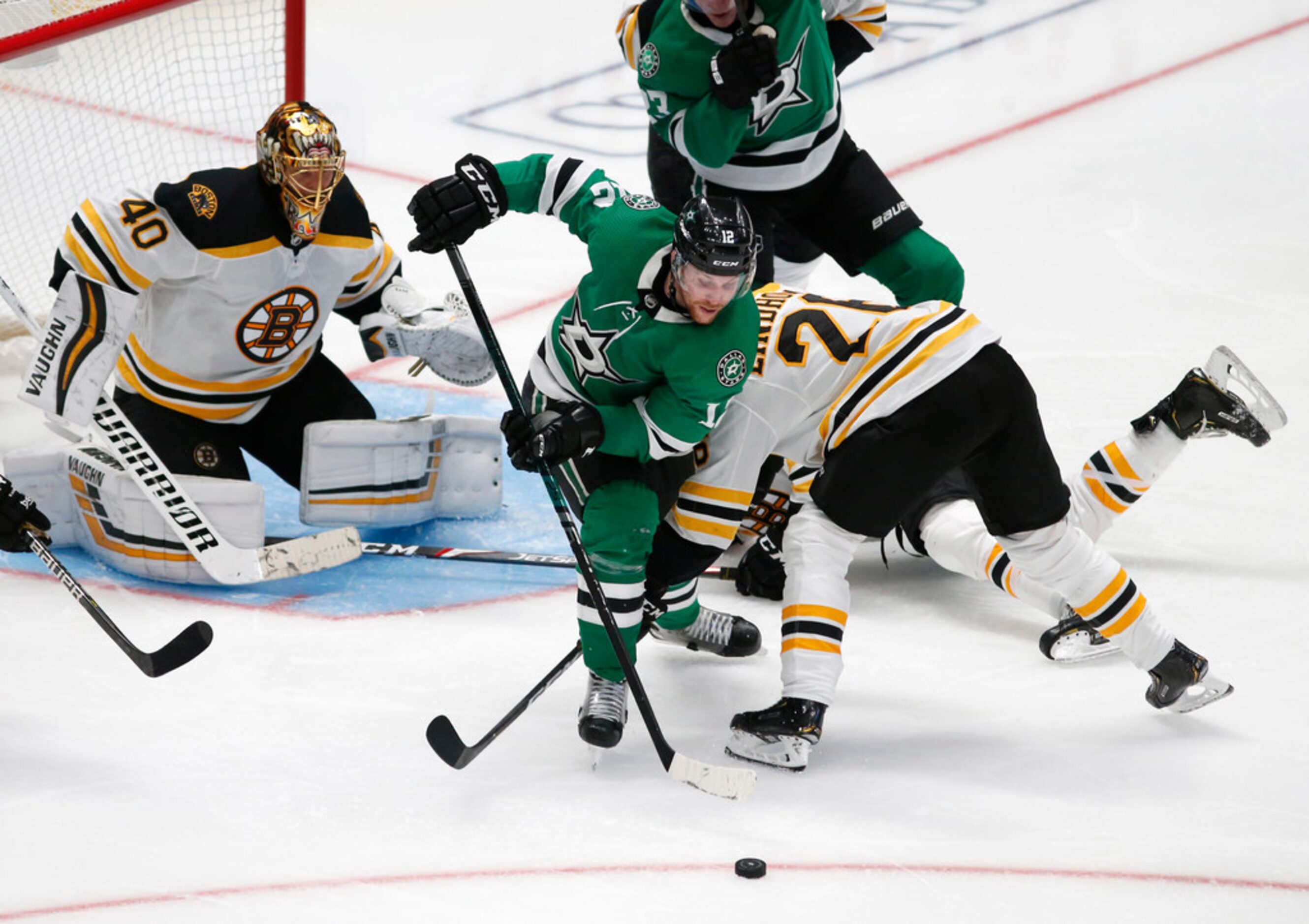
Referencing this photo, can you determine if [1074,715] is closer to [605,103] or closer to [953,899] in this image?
[953,899]

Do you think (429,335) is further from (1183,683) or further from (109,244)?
(1183,683)

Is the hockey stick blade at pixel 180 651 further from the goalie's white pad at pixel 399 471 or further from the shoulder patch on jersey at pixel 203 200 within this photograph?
the shoulder patch on jersey at pixel 203 200

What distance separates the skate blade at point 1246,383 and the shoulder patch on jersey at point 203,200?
196 cm

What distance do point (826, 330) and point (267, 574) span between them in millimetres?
1223

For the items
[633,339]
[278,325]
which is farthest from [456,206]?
[278,325]

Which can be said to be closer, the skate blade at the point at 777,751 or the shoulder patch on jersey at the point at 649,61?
the skate blade at the point at 777,751

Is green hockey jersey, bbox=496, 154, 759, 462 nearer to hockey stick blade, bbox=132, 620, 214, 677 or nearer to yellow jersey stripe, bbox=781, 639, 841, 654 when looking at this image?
yellow jersey stripe, bbox=781, 639, 841, 654

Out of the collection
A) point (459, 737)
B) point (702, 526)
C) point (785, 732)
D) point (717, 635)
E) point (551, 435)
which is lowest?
point (717, 635)

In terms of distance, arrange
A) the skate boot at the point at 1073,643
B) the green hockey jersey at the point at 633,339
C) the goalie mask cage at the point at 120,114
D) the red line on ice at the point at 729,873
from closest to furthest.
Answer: the red line on ice at the point at 729,873 < the green hockey jersey at the point at 633,339 < the skate boot at the point at 1073,643 < the goalie mask cage at the point at 120,114

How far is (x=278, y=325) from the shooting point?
345 cm

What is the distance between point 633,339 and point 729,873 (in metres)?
0.83

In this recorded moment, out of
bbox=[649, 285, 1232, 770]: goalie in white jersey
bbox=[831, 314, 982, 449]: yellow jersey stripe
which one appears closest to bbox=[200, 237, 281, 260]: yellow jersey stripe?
bbox=[649, 285, 1232, 770]: goalie in white jersey

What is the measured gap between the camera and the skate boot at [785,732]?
266 centimetres

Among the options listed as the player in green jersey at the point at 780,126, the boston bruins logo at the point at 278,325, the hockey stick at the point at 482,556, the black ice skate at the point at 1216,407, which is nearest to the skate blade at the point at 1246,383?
the black ice skate at the point at 1216,407
